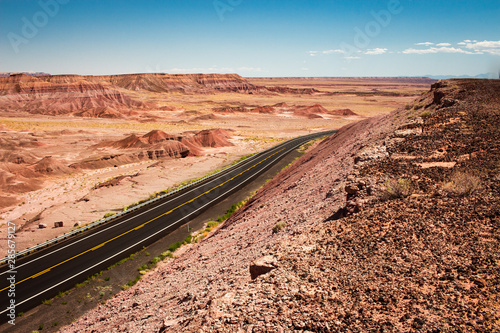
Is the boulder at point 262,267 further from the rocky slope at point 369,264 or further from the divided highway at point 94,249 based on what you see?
the divided highway at point 94,249

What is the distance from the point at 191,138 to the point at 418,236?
65544 mm

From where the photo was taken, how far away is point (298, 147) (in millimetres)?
65250

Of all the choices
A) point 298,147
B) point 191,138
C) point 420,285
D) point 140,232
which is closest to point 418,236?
point 420,285

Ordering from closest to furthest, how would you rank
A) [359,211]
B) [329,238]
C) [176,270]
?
[329,238]
[359,211]
[176,270]

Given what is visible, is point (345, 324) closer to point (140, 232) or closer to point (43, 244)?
point (140, 232)

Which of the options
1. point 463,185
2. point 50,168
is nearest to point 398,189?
point 463,185

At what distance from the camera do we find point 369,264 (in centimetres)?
769

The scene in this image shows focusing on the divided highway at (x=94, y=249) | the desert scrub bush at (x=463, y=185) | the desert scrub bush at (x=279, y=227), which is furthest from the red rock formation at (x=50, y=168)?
the desert scrub bush at (x=463, y=185)

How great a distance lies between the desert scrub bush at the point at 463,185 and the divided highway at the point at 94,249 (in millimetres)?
21731

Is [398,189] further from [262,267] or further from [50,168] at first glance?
[50,168]

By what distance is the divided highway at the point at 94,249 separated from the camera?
63.9ft

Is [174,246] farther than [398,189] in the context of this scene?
Yes

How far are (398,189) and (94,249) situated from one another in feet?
76.4

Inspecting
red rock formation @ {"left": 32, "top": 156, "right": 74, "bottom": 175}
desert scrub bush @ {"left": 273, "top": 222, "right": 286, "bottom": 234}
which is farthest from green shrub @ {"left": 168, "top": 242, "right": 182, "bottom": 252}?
red rock formation @ {"left": 32, "top": 156, "right": 74, "bottom": 175}
